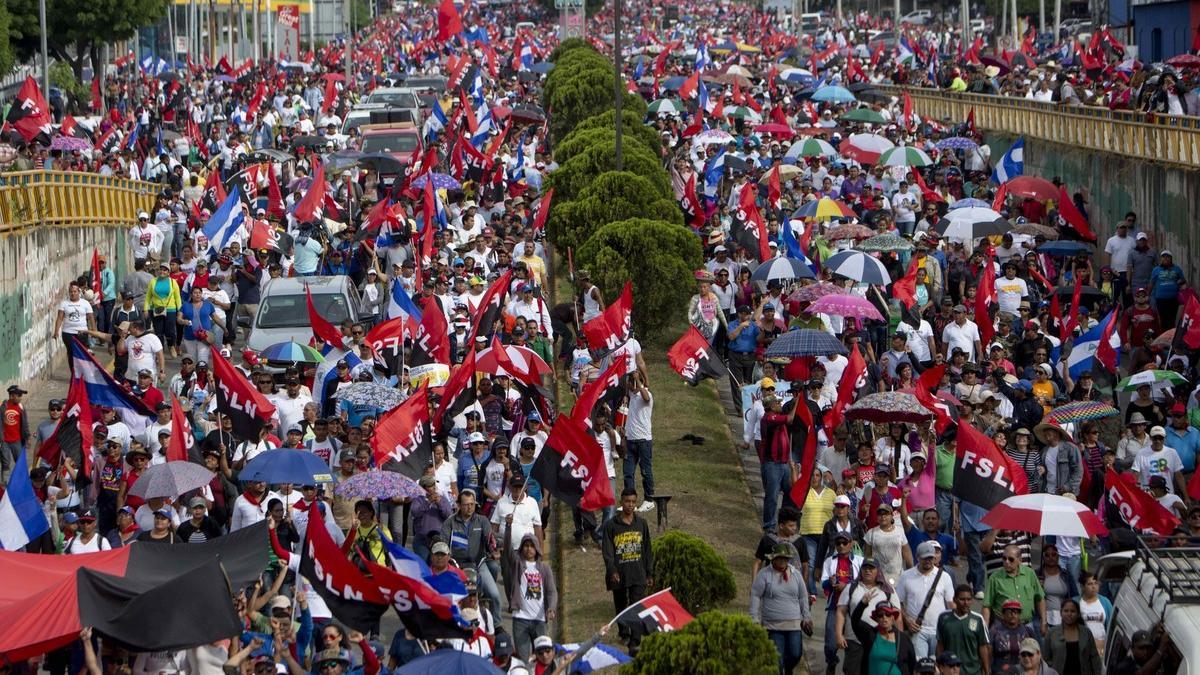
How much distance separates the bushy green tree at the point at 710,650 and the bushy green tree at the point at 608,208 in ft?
55.8

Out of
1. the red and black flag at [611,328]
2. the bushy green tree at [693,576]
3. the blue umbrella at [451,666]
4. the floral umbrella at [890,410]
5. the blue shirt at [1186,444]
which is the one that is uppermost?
the red and black flag at [611,328]

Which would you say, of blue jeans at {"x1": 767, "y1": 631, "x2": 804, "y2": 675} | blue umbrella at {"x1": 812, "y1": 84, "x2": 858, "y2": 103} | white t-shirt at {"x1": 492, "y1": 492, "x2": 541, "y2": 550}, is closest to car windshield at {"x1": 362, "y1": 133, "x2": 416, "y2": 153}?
blue umbrella at {"x1": 812, "y1": 84, "x2": 858, "y2": 103}

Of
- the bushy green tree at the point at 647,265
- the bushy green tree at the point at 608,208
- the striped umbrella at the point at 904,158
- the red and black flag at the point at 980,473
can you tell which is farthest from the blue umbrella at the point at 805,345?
the striped umbrella at the point at 904,158

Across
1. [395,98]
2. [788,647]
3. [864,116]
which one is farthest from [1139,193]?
[395,98]

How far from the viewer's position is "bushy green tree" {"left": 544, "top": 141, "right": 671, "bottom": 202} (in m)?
32.2

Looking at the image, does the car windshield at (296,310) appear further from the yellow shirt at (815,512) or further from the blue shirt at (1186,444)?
the blue shirt at (1186,444)

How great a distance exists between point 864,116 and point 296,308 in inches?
780

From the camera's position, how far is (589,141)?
115ft

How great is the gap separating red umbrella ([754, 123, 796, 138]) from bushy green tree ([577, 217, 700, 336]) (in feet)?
39.3

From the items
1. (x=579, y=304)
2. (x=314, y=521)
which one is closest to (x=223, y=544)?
(x=314, y=521)

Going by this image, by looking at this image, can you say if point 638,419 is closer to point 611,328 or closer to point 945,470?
point 611,328

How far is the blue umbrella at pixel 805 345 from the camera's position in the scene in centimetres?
1934

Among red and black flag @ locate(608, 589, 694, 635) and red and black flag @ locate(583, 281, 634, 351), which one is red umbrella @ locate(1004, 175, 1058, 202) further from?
red and black flag @ locate(608, 589, 694, 635)

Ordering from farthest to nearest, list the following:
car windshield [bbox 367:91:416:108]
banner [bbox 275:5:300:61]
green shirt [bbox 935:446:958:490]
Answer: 1. banner [bbox 275:5:300:61]
2. car windshield [bbox 367:91:416:108]
3. green shirt [bbox 935:446:958:490]
